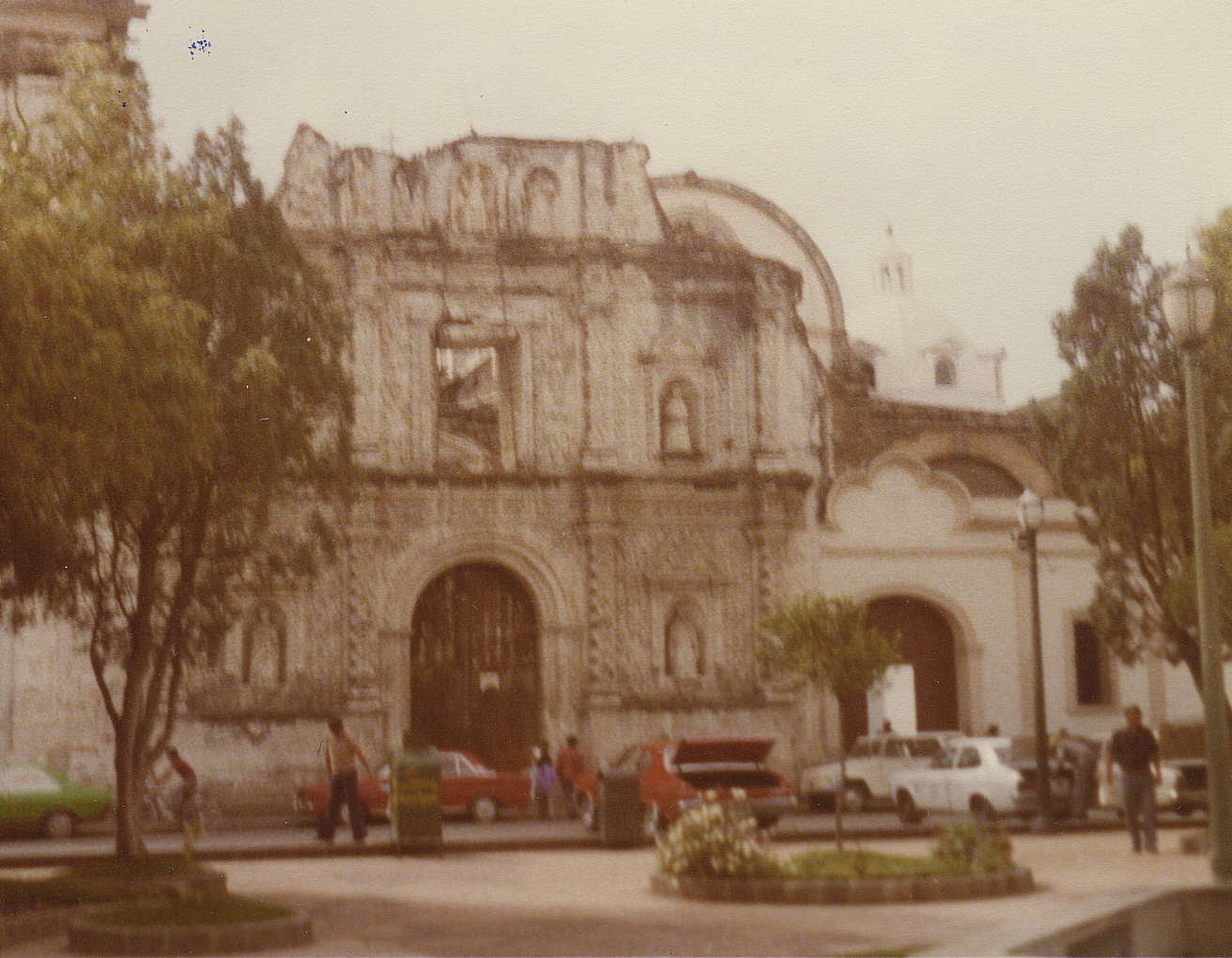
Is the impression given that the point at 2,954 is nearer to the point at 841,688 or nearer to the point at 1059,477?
the point at 841,688

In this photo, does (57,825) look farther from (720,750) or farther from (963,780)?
(963,780)

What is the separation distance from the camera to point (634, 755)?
23359 millimetres

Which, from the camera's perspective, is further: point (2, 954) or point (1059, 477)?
point (1059, 477)

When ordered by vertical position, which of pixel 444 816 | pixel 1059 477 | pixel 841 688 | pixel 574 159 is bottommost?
pixel 444 816

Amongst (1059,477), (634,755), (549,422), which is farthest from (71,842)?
(1059,477)

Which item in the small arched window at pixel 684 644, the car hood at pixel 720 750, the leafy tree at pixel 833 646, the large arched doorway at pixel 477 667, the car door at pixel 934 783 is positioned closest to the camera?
the leafy tree at pixel 833 646

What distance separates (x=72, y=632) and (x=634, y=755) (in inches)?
353

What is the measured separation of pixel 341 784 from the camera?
1978 cm

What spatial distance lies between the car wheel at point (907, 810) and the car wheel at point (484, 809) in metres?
5.94

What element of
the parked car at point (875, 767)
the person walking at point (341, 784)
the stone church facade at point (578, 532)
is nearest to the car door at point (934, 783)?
the parked car at point (875, 767)

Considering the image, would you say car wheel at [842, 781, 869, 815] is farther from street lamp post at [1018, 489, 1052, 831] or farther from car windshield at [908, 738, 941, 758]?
street lamp post at [1018, 489, 1052, 831]

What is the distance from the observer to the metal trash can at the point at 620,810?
65.9ft

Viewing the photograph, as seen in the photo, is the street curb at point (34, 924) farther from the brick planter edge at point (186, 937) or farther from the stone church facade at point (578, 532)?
the stone church facade at point (578, 532)

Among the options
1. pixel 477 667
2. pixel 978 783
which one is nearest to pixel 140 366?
pixel 978 783
